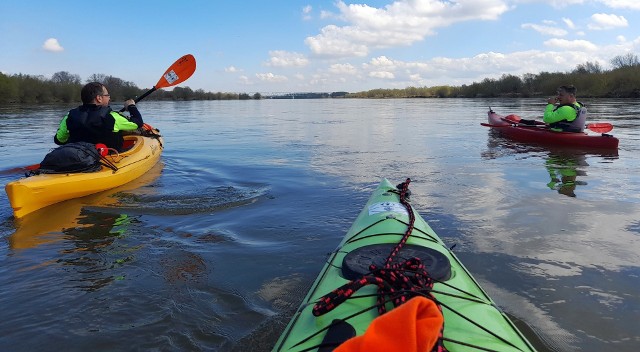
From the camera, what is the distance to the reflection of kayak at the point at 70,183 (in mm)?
4867

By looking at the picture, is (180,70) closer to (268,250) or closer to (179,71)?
(179,71)

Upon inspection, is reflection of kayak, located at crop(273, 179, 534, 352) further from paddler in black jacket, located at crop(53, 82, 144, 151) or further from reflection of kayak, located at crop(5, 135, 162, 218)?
paddler in black jacket, located at crop(53, 82, 144, 151)

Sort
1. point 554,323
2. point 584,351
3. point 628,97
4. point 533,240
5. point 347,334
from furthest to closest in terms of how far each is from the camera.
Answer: point 628,97 < point 533,240 < point 554,323 < point 584,351 < point 347,334

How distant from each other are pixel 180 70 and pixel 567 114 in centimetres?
887

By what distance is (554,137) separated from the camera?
9977mm

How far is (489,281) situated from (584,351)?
931mm

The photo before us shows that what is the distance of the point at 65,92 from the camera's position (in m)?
47.4

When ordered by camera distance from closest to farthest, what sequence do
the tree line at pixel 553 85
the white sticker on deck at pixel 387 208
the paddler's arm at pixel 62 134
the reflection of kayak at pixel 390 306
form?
the reflection of kayak at pixel 390 306, the white sticker on deck at pixel 387 208, the paddler's arm at pixel 62 134, the tree line at pixel 553 85

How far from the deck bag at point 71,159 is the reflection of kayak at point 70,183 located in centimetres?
11

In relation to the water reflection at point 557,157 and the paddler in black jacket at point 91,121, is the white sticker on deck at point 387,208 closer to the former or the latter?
the water reflection at point 557,157

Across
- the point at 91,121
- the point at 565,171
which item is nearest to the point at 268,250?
the point at 91,121

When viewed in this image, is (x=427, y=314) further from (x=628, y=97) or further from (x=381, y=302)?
(x=628, y=97)

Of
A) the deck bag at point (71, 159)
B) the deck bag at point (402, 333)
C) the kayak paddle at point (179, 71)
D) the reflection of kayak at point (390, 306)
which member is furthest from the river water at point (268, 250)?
the kayak paddle at point (179, 71)

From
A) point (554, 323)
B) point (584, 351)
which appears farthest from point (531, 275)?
point (584, 351)
